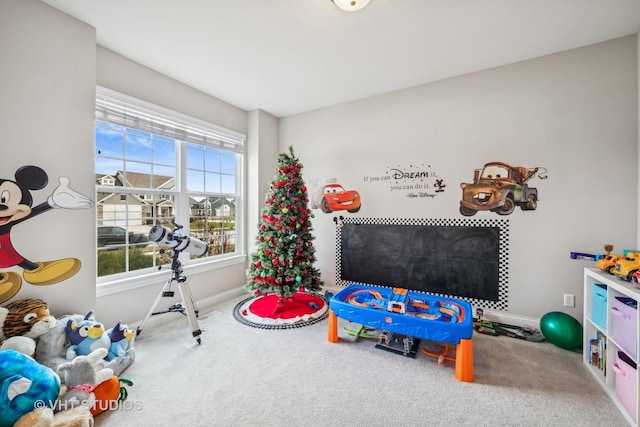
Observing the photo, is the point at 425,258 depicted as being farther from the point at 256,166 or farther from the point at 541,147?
the point at 256,166

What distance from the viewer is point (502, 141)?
252cm

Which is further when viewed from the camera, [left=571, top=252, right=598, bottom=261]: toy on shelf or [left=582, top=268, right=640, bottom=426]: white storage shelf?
[left=571, top=252, right=598, bottom=261]: toy on shelf

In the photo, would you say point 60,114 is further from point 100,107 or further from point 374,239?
point 374,239

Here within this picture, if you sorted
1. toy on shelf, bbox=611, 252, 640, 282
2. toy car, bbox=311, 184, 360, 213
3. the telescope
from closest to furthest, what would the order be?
toy on shelf, bbox=611, 252, 640, 282
the telescope
toy car, bbox=311, 184, 360, 213

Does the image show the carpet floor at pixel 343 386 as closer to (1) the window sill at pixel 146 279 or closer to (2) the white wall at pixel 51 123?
(1) the window sill at pixel 146 279

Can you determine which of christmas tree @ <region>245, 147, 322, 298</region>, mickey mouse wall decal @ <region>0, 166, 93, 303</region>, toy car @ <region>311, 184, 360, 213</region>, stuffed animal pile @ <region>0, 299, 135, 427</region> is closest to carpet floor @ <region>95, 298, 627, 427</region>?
stuffed animal pile @ <region>0, 299, 135, 427</region>

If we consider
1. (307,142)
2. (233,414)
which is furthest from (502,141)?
(233,414)

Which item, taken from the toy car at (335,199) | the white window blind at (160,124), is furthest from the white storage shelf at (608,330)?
the white window blind at (160,124)

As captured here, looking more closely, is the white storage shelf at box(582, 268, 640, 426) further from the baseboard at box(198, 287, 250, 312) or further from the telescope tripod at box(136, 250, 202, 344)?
the baseboard at box(198, 287, 250, 312)

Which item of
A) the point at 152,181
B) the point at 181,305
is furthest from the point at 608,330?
the point at 152,181

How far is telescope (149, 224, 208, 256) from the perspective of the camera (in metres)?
2.19

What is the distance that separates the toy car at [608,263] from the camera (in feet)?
5.69

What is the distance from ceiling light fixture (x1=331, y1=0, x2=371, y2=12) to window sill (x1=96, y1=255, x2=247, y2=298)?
9.41 ft

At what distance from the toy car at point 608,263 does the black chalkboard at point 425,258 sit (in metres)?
0.76
